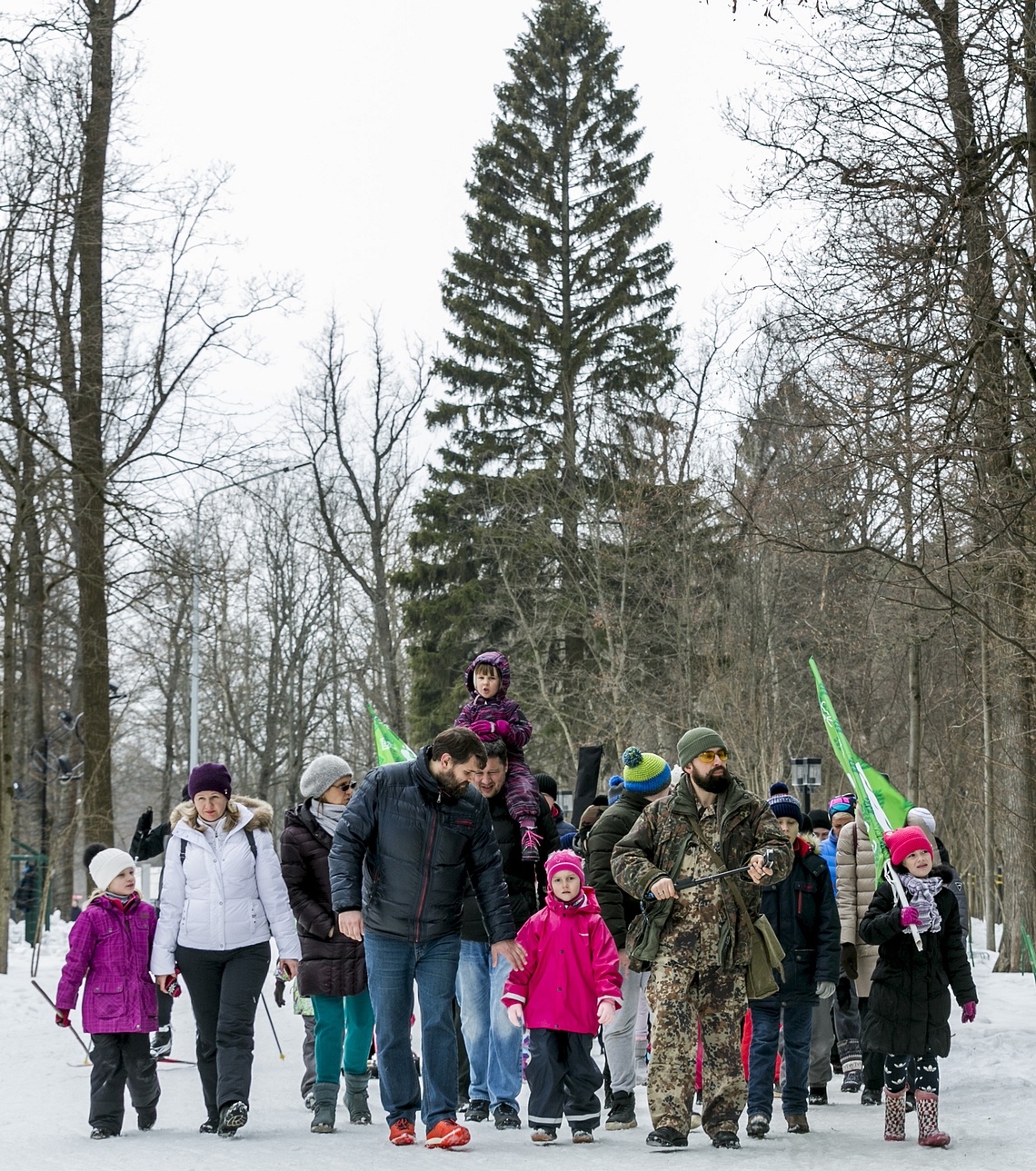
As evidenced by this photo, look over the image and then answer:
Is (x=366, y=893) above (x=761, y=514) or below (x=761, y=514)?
below

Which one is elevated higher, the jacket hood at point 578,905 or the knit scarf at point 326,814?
the knit scarf at point 326,814

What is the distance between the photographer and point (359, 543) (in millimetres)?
49125

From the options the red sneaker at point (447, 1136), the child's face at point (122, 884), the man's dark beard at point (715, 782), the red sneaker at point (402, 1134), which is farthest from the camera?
the child's face at point (122, 884)

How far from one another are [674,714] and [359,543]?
17.2 meters

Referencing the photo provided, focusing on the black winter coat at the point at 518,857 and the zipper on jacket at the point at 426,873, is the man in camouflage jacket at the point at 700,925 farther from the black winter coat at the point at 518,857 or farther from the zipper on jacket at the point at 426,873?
the black winter coat at the point at 518,857

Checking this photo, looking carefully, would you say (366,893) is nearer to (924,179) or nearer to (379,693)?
(924,179)

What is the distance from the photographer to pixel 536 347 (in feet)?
131

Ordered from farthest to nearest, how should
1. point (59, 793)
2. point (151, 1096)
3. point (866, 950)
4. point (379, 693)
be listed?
point (379, 693) → point (59, 793) → point (866, 950) → point (151, 1096)

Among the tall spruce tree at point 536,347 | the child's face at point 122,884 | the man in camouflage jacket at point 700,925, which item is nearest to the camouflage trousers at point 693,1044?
the man in camouflage jacket at point 700,925

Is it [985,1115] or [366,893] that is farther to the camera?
[985,1115]

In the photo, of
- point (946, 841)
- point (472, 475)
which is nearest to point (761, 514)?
point (472, 475)

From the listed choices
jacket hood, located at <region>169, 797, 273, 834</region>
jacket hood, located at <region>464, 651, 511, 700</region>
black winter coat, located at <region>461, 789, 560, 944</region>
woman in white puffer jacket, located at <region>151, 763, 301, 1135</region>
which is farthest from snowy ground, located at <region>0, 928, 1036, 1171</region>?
jacket hood, located at <region>464, 651, 511, 700</region>

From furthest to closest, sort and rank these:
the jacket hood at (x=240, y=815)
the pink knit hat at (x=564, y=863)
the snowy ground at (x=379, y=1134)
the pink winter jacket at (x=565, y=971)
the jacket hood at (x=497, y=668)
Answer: the jacket hood at (x=497, y=668) → the jacket hood at (x=240, y=815) → the pink knit hat at (x=564, y=863) → the pink winter jacket at (x=565, y=971) → the snowy ground at (x=379, y=1134)

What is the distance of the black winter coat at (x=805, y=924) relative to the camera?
838cm
